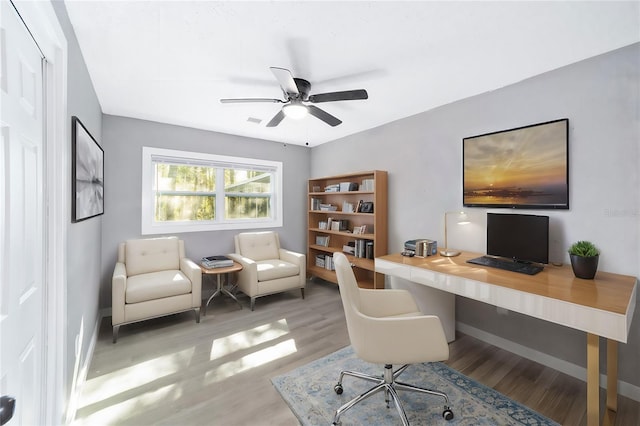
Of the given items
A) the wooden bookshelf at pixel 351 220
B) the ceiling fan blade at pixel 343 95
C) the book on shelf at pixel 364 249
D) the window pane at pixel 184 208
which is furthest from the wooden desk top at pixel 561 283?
the window pane at pixel 184 208

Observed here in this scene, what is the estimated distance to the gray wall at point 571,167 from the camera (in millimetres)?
1864

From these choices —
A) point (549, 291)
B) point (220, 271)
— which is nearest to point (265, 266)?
point (220, 271)

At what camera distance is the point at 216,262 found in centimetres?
342

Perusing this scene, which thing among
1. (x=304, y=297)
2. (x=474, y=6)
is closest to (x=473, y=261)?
(x=474, y=6)

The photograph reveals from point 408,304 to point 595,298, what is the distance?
1.05 meters

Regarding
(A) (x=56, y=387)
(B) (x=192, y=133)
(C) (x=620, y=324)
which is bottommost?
(A) (x=56, y=387)

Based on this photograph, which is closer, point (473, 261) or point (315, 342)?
point (473, 261)

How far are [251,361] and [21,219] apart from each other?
186 cm

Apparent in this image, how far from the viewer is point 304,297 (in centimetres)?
377

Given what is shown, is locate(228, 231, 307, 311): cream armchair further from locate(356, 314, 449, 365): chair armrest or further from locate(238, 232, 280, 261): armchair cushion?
locate(356, 314, 449, 365): chair armrest

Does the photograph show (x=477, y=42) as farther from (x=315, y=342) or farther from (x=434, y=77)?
(x=315, y=342)

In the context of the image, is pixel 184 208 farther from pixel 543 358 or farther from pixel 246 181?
pixel 543 358

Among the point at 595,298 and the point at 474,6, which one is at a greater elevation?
the point at 474,6

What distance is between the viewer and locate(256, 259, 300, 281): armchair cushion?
11.2ft
